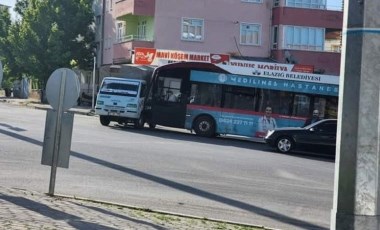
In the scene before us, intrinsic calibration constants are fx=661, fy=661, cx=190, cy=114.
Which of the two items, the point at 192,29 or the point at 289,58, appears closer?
the point at 289,58

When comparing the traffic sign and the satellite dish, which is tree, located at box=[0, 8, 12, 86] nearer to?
the satellite dish

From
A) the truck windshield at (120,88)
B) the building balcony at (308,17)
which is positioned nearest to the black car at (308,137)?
the truck windshield at (120,88)

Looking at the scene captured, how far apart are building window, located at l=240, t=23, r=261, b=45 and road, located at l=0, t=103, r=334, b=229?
23953 millimetres

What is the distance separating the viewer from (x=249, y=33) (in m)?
45.5

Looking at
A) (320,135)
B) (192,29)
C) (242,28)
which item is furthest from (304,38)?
(320,135)

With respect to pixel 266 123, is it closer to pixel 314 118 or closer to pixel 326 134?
pixel 314 118

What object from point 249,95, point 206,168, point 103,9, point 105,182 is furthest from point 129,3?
point 105,182

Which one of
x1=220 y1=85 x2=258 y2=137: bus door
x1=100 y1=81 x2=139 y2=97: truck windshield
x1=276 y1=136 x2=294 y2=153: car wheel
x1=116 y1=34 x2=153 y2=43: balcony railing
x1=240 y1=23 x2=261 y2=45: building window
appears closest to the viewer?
x1=276 y1=136 x2=294 y2=153: car wheel

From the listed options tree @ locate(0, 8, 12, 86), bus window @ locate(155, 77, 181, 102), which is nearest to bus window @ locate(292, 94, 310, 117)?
bus window @ locate(155, 77, 181, 102)

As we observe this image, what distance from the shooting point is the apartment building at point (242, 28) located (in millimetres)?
44000

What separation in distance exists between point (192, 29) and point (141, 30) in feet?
14.1

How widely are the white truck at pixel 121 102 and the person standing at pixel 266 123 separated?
17.4 ft

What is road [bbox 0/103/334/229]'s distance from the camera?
36.8 feet

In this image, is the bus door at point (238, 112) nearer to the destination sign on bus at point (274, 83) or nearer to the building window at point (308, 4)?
the destination sign on bus at point (274, 83)
